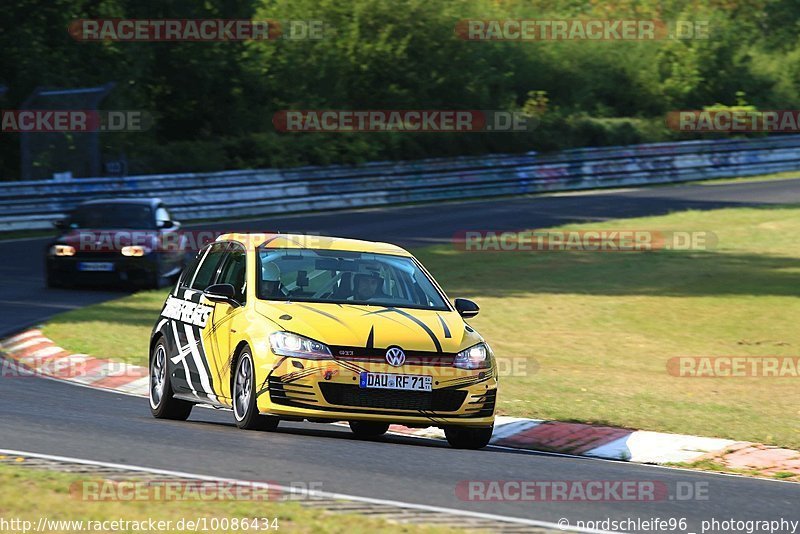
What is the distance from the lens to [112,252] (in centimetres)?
2247

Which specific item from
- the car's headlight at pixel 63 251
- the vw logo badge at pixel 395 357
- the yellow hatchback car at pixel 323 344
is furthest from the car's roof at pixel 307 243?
the car's headlight at pixel 63 251

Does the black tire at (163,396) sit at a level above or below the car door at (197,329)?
below

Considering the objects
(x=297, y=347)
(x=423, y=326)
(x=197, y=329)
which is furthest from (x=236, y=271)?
(x=423, y=326)

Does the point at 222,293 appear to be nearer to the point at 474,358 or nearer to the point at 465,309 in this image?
the point at 465,309

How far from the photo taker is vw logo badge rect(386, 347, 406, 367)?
9945mm

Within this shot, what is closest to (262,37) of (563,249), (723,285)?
(563,249)

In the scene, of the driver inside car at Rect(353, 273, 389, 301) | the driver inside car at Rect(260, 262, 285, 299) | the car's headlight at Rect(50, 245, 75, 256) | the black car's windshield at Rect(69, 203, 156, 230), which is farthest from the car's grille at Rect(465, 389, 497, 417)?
the black car's windshield at Rect(69, 203, 156, 230)

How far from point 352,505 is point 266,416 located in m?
2.87

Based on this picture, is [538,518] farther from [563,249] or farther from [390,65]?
[390,65]

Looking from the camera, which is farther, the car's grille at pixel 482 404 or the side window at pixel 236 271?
the side window at pixel 236 271

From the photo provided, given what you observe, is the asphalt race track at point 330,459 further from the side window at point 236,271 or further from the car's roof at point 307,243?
the car's roof at point 307,243

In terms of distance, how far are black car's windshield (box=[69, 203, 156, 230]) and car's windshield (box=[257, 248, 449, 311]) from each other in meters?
12.3

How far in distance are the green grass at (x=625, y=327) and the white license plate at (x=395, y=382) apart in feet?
8.01

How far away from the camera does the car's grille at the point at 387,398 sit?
9.89 metres
